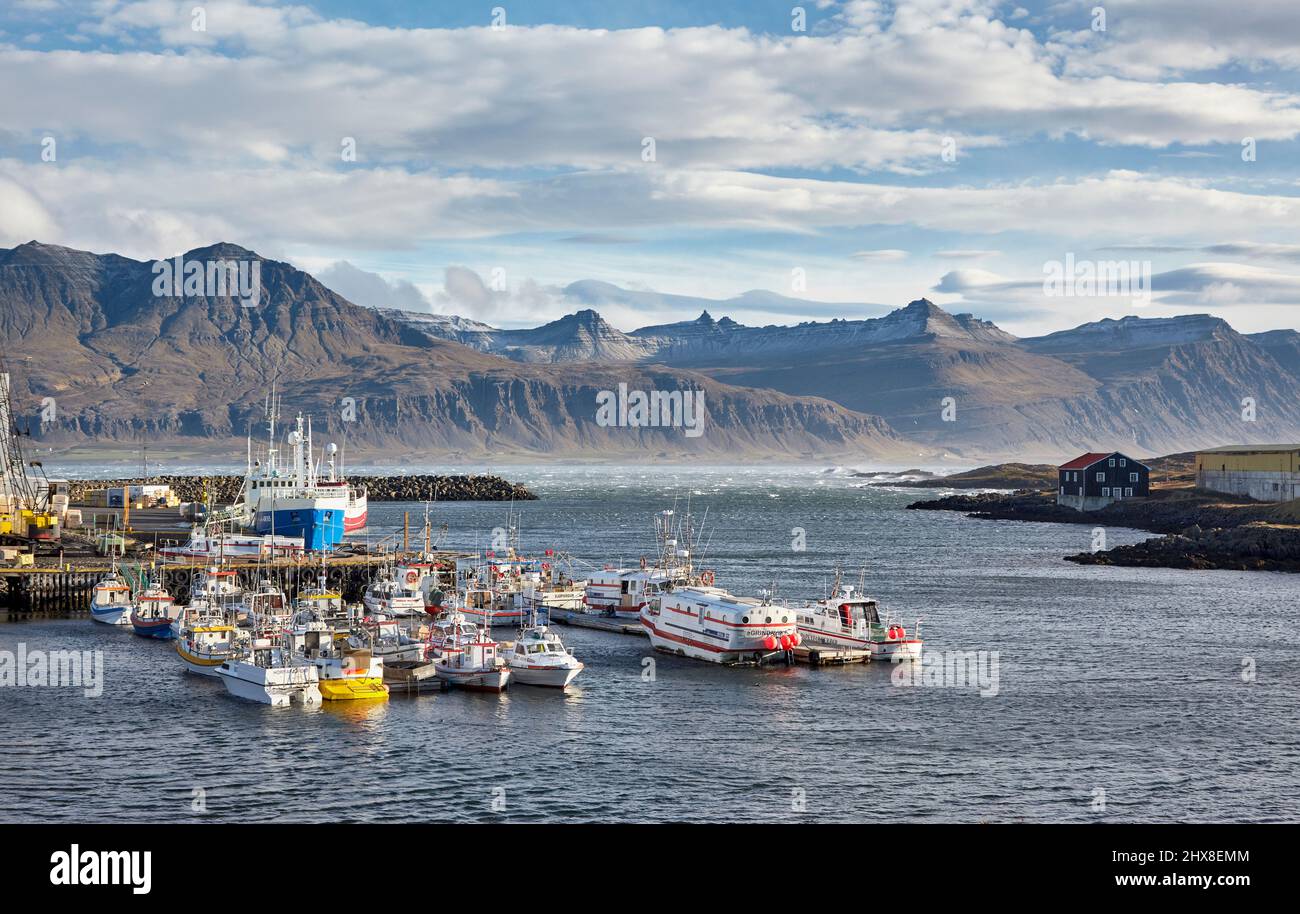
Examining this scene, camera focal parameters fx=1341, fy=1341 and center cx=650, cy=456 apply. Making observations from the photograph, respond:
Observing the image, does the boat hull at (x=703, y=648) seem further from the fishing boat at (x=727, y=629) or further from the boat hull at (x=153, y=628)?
the boat hull at (x=153, y=628)

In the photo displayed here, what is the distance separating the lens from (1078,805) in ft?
121

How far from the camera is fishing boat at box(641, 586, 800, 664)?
62.0 m

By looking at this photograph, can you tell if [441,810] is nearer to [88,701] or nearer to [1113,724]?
[88,701]

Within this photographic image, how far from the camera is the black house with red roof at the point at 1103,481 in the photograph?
17575 cm

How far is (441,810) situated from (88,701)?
2227 cm

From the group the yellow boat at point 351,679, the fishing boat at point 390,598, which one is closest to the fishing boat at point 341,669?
the yellow boat at point 351,679

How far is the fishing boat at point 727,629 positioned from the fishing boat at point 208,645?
20.2 metres

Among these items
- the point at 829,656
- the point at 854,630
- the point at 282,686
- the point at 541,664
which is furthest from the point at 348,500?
the point at 282,686

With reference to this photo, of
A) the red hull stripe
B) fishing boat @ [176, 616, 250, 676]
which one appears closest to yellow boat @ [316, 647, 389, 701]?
fishing boat @ [176, 616, 250, 676]

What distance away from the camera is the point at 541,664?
54.3 m

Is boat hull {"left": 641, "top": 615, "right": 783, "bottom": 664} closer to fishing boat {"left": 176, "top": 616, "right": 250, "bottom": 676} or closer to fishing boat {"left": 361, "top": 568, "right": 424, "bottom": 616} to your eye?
fishing boat {"left": 361, "top": 568, "right": 424, "bottom": 616}

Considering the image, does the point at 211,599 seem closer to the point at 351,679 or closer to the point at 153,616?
the point at 153,616

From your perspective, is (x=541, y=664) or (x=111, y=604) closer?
(x=541, y=664)

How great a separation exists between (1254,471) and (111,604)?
12755cm
